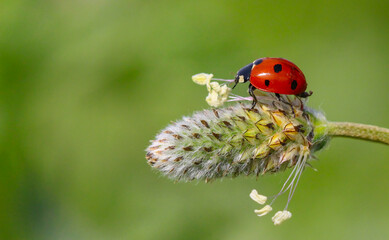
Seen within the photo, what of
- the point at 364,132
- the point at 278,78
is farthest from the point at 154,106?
the point at 364,132

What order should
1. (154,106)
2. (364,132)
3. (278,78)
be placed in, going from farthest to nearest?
(154,106) < (278,78) < (364,132)

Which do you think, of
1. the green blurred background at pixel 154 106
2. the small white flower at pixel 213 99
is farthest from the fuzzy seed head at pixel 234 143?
the green blurred background at pixel 154 106

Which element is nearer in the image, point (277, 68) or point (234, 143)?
point (234, 143)

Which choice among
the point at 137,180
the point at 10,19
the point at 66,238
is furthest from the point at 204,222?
the point at 10,19

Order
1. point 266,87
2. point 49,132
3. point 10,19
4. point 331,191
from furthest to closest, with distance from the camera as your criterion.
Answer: point 49,132, point 10,19, point 331,191, point 266,87

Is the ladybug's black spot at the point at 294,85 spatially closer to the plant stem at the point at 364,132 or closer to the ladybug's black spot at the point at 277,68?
the ladybug's black spot at the point at 277,68

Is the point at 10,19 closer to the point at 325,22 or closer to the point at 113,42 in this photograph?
the point at 113,42

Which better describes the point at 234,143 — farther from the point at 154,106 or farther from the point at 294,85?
the point at 154,106
